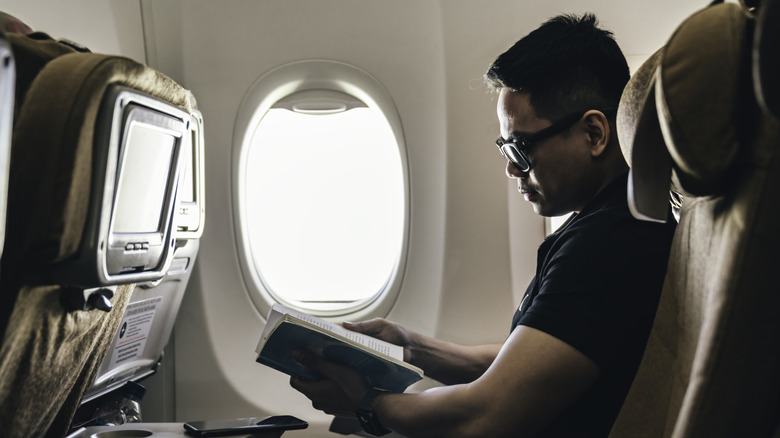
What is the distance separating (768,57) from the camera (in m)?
0.59

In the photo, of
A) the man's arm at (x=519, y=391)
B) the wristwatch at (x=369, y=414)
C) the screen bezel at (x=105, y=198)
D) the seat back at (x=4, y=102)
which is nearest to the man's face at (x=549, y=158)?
the man's arm at (x=519, y=391)

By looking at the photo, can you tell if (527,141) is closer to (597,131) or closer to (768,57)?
(597,131)

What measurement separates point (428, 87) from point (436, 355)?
1127mm

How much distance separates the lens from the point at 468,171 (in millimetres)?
2771

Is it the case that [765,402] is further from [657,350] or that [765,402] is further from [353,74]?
[353,74]

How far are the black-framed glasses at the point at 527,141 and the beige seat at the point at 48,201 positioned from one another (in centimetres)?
97

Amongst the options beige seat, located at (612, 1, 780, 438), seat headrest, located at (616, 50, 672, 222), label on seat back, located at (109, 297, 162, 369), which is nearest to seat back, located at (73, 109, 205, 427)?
label on seat back, located at (109, 297, 162, 369)

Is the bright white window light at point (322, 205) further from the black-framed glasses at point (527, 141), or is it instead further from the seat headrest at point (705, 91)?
the seat headrest at point (705, 91)

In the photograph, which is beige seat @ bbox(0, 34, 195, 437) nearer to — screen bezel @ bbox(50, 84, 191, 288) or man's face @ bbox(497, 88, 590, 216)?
screen bezel @ bbox(50, 84, 191, 288)

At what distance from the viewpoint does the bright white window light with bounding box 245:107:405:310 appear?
3039mm

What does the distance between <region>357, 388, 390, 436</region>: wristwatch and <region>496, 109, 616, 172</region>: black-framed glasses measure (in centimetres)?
76

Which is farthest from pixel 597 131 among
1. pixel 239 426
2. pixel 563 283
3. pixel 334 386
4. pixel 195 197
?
pixel 195 197

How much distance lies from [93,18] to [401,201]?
4.66 ft

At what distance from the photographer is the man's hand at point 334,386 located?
181cm
